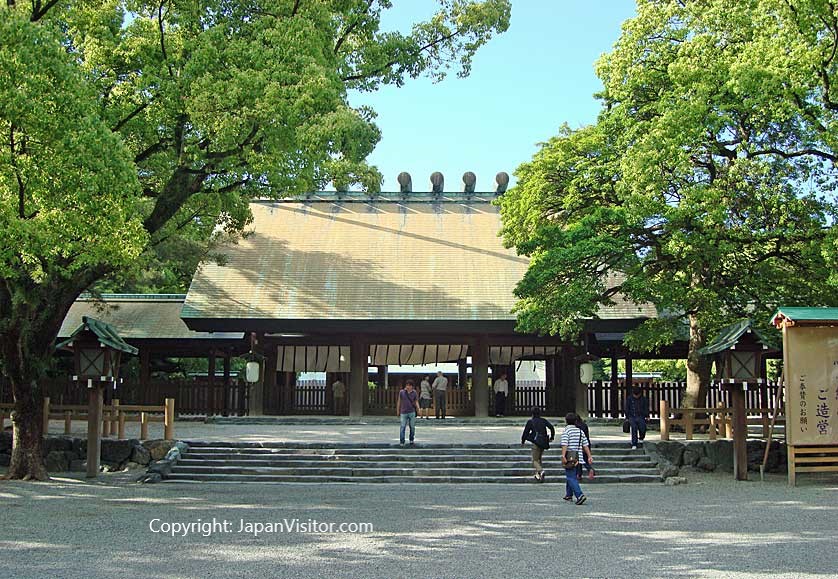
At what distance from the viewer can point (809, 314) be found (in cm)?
1426

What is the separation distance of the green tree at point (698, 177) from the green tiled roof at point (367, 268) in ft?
15.8

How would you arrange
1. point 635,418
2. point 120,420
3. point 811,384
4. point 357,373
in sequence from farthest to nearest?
point 357,373, point 120,420, point 635,418, point 811,384

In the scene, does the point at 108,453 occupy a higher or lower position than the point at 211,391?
lower

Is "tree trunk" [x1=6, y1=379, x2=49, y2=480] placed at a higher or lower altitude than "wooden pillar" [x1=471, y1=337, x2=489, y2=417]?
lower

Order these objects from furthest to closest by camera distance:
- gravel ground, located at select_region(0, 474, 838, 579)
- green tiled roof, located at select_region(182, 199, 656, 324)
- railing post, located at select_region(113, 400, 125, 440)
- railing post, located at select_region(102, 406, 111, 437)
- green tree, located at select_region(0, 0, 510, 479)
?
1. green tiled roof, located at select_region(182, 199, 656, 324)
2. railing post, located at select_region(102, 406, 111, 437)
3. railing post, located at select_region(113, 400, 125, 440)
4. green tree, located at select_region(0, 0, 510, 479)
5. gravel ground, located at select_region(0, 474, 838, 579)

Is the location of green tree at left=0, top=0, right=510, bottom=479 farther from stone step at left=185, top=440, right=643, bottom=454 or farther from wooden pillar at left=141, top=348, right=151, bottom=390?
wooden pillar at left=141, top=348, right=151, bottom=390

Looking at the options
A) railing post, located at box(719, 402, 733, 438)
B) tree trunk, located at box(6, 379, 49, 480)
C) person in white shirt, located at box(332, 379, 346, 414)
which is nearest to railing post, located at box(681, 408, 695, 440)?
railing post, located at box(719, 402, 733, 438)

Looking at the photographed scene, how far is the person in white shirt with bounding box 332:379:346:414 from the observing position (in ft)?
86.6

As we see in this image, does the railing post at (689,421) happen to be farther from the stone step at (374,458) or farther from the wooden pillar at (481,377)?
the wooden pillar at (481,377)

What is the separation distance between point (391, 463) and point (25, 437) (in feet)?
21.5

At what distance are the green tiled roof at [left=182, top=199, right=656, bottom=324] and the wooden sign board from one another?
8.63 meters

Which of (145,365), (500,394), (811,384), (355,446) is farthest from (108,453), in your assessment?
(811,384)

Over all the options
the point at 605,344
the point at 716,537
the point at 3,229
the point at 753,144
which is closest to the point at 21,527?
the point at 3,229

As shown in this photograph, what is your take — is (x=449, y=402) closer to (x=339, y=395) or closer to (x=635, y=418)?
(x=339, y=395)
